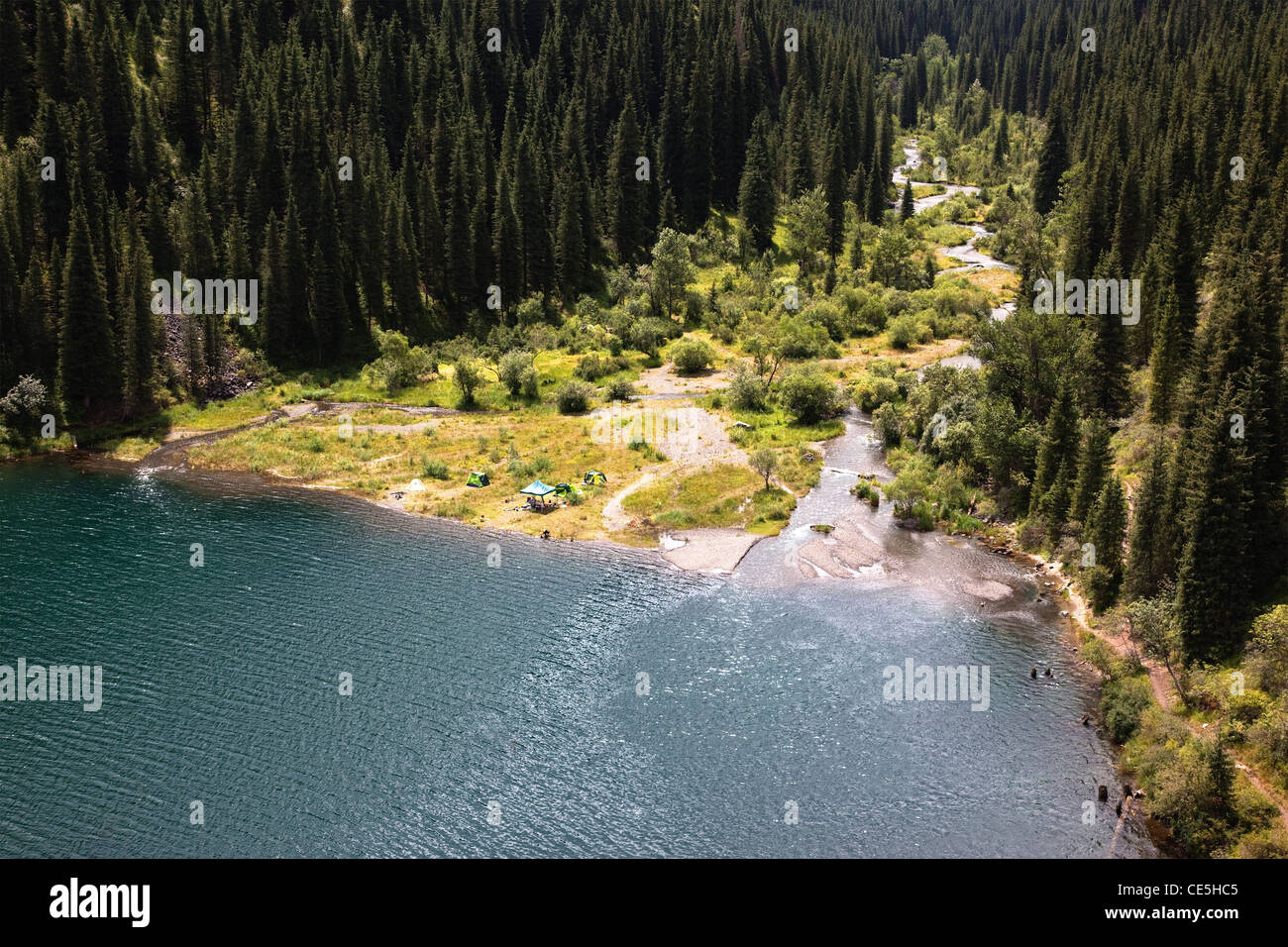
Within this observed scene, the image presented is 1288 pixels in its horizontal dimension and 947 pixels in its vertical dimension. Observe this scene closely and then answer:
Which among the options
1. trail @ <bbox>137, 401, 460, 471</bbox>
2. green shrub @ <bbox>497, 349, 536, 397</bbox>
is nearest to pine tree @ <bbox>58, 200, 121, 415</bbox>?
trail @ <bbox>137, 401, 460, 471</bbox>

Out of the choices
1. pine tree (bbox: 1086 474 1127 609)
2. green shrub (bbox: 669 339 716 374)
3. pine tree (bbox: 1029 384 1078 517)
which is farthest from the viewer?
green shrub (bbox: 669 339 716 374)

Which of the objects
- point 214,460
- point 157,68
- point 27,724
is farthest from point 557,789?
point 157,68

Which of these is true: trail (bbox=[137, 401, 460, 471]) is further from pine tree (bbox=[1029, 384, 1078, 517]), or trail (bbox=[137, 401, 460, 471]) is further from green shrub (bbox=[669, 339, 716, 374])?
pine tree (bbox=[1029, 384, 1078, 517])

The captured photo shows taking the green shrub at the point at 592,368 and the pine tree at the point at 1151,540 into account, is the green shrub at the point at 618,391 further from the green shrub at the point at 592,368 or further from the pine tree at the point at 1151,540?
the pine tree at the point at 1151,540

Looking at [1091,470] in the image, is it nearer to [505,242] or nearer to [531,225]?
[505,242]

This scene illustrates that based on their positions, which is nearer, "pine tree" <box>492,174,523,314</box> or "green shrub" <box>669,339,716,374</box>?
"green shrub" <box>669,339,716,374</box>

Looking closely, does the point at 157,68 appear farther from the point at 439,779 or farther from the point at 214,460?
the point at 439,779
